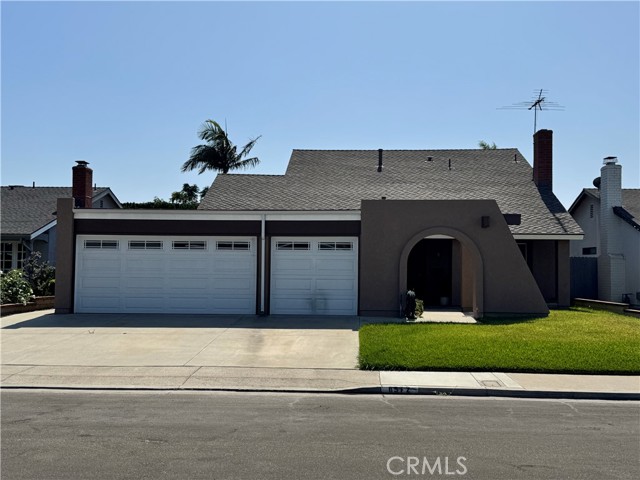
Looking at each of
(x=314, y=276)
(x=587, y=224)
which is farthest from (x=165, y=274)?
(x=587, y=224)

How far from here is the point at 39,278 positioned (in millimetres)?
19875

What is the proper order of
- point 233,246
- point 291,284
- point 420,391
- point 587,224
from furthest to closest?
point 587,224
point 233,246
point 291,284
point 420,391

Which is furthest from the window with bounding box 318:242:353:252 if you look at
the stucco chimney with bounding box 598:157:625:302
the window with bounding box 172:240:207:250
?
the stucco chimney with bounding box 598:157:625:302

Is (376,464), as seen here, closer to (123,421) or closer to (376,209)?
(123,421)

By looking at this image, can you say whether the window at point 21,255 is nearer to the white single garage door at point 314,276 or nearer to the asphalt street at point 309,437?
the white single garage door at point 314,276

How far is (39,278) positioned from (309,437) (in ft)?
55.5

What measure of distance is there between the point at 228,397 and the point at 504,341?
668 centimetres

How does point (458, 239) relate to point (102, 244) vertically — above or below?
above

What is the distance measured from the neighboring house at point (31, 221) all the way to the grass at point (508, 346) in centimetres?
1443

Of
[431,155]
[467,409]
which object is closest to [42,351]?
[467,409]

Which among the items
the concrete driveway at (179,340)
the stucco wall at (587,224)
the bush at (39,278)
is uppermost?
the stucco wall at (587,224)

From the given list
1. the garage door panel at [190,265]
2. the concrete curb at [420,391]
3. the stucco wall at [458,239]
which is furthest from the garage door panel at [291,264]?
the concrete curb at [420,391]

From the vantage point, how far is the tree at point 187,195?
4231 cm

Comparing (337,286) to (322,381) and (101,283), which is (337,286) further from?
(322,381)
